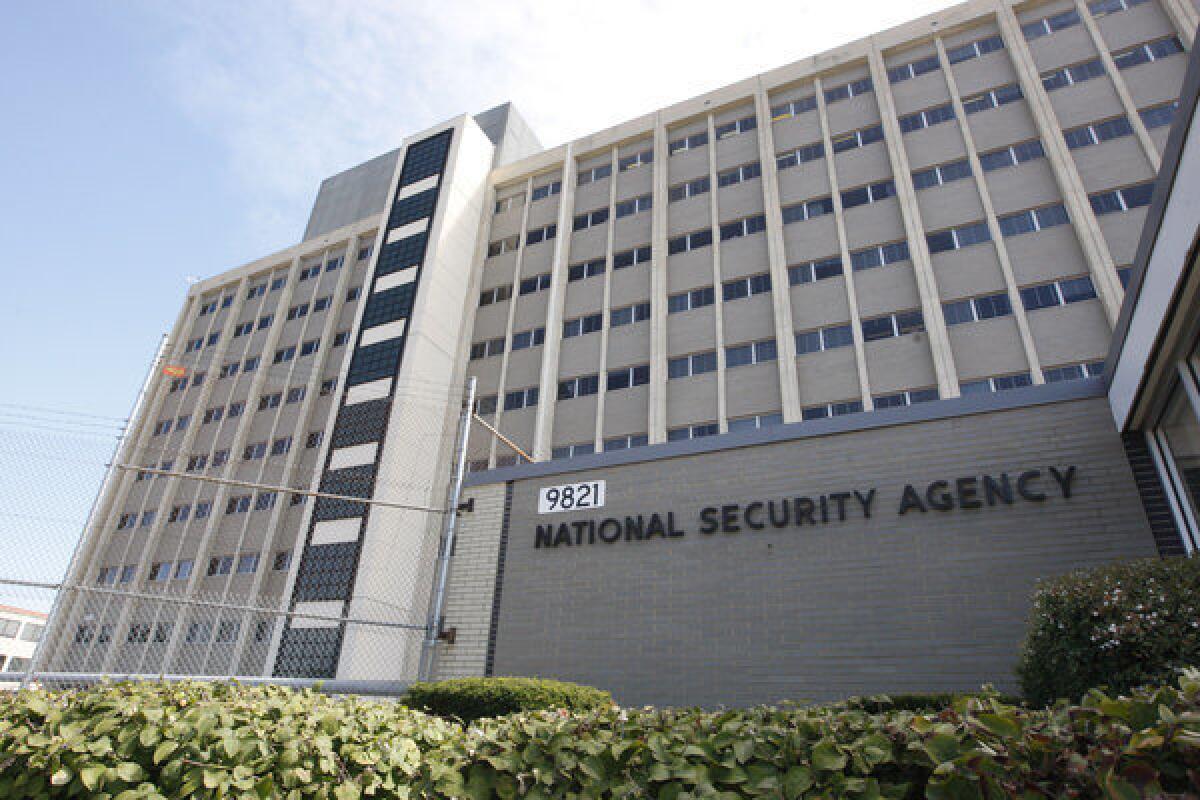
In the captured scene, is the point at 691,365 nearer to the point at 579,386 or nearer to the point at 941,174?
the point at 579,386

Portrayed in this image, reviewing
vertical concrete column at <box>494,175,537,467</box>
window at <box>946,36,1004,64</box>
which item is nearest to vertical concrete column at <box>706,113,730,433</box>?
vertical concrete column at <box>494,175,537,467</box>

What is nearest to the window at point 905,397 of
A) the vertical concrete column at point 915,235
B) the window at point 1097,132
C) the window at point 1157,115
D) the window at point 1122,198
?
the vertical concrete column at point 915,235

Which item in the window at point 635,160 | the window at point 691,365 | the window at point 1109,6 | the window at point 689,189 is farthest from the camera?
the window at point 635,160

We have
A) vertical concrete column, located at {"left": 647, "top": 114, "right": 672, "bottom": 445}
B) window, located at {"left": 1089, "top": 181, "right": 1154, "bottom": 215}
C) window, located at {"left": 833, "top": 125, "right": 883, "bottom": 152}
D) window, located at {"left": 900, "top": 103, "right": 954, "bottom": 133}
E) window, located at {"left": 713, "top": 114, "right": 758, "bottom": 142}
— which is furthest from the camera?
window, located at {"left": 713, "top": 114, "right": 758, "bottom": 142}

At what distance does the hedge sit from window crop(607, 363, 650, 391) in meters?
24.2

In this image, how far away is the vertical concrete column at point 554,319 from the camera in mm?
29016

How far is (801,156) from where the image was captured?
98.8 feet

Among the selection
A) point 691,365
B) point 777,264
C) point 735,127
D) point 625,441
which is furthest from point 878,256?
point 625,441

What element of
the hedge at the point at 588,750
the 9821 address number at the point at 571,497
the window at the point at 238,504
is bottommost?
the hedge at the point at 588,750

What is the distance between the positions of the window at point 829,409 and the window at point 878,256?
584 cm

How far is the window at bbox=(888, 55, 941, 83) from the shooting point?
95.4 ft

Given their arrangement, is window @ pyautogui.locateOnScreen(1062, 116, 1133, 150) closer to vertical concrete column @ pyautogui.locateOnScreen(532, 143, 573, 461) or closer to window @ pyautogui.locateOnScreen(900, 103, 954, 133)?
window @ pyautogui.locateOnScreen(900, 103, 954, 133)

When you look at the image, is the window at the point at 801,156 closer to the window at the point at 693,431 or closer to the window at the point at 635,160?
the window at the point at 635,160

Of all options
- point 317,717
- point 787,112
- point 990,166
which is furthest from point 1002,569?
point 787,112
